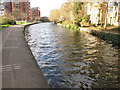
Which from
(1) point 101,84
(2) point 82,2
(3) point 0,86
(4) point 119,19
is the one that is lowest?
(1) point 101,84

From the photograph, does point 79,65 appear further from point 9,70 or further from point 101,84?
point 9,70

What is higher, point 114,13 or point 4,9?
point 4,9

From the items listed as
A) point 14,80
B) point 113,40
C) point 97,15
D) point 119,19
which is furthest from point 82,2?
point 14,80

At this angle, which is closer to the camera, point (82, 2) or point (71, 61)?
point (71, 61)

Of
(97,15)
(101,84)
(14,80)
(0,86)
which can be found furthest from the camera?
(97,15)

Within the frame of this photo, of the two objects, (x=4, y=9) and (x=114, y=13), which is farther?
(x=4, y=9)

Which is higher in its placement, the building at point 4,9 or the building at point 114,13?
the building at point 4,9

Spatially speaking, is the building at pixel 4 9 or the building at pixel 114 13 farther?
the building at pixel 114 13

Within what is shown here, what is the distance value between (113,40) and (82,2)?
86.8 feet

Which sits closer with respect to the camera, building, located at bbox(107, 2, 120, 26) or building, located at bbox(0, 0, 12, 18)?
building, located at bbox(0, 0, 12, 18)

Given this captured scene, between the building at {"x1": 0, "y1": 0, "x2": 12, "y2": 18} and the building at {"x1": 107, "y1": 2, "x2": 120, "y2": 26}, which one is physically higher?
the building at {"x1": 0, "y1": 0, "x2": 12, "y2": 18}

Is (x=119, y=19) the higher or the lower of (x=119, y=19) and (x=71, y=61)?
the higher

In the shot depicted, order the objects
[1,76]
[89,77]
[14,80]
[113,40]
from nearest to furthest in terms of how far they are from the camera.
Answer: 1. [14,80]
2. [1,76]
3. [89,77]
4. [113,40]

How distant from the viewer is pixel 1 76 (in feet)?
16.9
